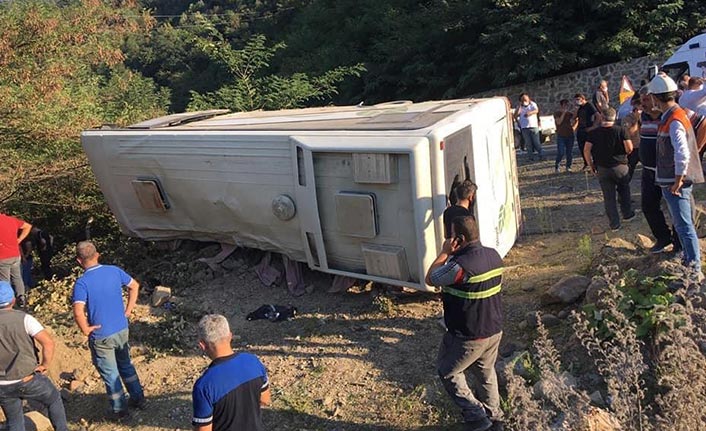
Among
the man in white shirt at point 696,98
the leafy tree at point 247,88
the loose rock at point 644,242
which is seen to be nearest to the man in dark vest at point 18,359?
the loose rock at point 644,242

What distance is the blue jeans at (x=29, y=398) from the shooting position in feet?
13.9

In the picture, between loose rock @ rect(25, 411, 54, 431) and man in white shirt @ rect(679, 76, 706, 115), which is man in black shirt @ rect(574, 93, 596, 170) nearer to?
man in white shirt @ rect(679, 76, 706, 115)

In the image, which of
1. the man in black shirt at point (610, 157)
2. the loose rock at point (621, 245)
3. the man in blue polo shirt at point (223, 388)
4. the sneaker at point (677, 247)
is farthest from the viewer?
the man in black shirt at point (610, 157)

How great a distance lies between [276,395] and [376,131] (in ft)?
8.36

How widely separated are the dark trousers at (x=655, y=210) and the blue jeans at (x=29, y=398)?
533 centimetres

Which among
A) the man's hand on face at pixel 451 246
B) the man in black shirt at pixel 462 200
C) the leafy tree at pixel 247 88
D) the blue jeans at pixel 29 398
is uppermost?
the leafy tree at pixel 247 88

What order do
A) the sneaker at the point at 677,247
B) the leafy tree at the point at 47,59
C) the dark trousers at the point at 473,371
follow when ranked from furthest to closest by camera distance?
1. the leafy tree at the point at 47,59
2. the sneaker at the point at 677,247
3. the dark trousers at the point at 473,371

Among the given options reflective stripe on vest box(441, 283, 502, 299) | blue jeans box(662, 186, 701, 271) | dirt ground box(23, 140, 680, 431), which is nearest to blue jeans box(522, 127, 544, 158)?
dirt ground box(23, 140, 680, 431)

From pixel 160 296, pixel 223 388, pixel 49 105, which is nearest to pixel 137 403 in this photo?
pixel 160 296

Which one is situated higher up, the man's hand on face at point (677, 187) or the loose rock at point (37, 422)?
the man's hand on face at point (677, 187)

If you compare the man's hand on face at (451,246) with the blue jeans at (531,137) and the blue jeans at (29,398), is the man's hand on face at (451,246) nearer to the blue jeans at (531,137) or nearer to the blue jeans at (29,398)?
the blue jeans at (29,398)

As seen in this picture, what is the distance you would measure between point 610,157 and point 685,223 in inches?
93.4

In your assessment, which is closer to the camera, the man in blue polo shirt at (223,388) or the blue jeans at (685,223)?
the man in blue polo shirt at (223,388)

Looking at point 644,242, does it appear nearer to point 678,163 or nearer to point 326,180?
point 678,163
